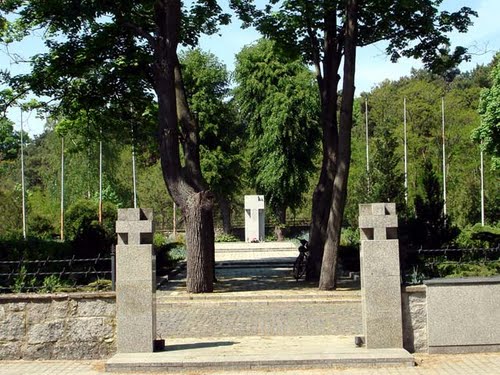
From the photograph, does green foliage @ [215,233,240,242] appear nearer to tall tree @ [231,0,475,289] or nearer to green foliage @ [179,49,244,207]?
green foliage @ [179,49,244,207]

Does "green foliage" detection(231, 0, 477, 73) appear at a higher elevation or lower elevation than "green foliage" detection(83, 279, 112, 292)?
higher

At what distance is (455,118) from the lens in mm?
60594

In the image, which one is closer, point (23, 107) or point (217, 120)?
point (23, 107)

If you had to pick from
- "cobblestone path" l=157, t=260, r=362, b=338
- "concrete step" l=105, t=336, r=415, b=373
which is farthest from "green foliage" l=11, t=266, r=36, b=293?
"cobblestone path" l=157, t=260, r=362, b=338

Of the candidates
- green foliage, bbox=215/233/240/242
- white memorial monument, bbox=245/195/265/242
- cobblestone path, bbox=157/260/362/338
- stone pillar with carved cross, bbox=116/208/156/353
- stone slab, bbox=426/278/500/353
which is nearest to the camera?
stone pillar with carved cross, bbox=116/208/156/353

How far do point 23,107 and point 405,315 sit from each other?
16.4 meters

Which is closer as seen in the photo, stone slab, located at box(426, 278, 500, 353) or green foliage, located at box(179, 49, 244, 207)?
stone slab, located at box(426, 278, 500, 353)

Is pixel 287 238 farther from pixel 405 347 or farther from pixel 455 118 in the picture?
pixel 405 347

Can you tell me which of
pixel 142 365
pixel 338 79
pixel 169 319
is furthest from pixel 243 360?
pixel 338 79

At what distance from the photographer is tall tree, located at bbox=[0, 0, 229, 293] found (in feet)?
61.6

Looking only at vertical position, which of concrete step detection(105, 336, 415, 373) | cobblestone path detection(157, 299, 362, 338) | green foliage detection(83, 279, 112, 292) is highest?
green foliage detection(83, 279, 112, 292)

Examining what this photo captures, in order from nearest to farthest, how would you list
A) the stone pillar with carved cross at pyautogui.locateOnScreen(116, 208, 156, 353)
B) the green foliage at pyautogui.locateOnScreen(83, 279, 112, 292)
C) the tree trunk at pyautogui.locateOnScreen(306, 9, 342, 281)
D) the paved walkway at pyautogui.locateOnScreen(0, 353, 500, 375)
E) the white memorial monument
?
the paved walkway at pyautogui.locateOnScreen(0, 353, 500, 375)
the stone pillar with carved cross at pyautogui.locateOnScreen(116, 208, 156, 353)
the green foliage at pyautogui.locateOnScreen(83, 279, 112, 292)
the tree trunk at pyautogui.locateOnScreen(306, 9, 342, 281)
the white memorial monument

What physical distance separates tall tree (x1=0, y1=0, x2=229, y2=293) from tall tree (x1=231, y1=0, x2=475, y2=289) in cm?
258

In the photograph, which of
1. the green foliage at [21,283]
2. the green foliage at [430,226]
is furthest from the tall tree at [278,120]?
the green foliage at [21,283]
